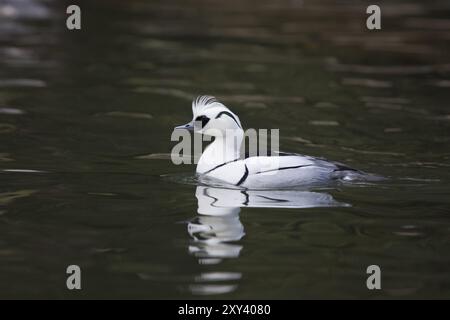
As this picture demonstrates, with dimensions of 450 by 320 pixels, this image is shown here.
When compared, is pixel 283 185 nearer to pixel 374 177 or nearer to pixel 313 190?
pixel 313 190

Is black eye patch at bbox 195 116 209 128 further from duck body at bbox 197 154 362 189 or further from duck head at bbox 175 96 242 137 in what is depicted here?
duck body at bbox 197 154 362 189

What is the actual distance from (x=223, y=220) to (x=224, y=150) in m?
1.80

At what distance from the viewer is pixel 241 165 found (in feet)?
36.5

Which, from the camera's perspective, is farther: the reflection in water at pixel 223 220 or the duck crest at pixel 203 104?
the duck crest at pixel 203 104

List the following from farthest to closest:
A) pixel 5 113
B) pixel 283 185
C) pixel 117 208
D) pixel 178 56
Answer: pixel 178 56
pixel 5 113
pixel 283 185
pixel 117 208

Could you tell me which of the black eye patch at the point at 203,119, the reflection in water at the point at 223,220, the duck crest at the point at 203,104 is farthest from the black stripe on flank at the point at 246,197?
the duck crest at the point at 203,104

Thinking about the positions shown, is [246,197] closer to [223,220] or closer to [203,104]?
[223,220]

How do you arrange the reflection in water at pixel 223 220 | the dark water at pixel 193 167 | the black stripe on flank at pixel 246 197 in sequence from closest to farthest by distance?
the reflection in water at pixel 223 220 < the dark water at pixel 193 167 < the black stripe on flank at pixel 246 197

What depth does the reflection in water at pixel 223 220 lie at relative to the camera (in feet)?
26.5

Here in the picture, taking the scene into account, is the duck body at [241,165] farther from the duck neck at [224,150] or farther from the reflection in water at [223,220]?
the reflection in water at [223,220]
